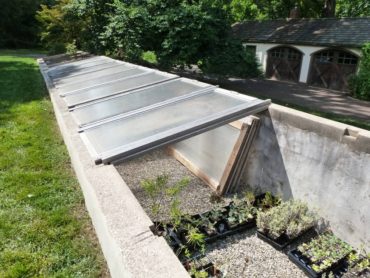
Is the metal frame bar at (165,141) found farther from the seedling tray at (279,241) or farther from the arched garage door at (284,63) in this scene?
the arched garage door at (284,63)

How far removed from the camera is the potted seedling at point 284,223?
140 inches

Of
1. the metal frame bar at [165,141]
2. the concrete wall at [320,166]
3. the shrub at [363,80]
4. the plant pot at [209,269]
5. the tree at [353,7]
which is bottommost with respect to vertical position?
the shrub at [363,80]

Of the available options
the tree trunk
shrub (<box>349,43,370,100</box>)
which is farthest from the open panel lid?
the tree trunk

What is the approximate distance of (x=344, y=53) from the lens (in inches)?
615

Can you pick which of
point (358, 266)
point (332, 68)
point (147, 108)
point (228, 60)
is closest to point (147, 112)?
point (147, 108)

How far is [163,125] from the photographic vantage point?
3.56 m

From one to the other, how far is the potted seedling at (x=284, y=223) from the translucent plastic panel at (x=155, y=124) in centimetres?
135

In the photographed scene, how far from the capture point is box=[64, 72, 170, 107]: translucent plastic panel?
17.1 feet

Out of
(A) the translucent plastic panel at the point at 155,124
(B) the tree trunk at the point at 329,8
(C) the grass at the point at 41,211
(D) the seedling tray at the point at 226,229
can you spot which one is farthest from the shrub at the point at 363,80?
(C) the grass at the point at 41,211

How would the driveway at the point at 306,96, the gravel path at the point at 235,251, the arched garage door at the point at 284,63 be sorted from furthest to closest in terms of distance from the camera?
the arched garage door at the point at 284,63 < the driveway at the point at 306,96 < the gravel path at the point at 235,251

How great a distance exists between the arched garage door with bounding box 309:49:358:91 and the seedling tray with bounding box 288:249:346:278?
14391 millimetres

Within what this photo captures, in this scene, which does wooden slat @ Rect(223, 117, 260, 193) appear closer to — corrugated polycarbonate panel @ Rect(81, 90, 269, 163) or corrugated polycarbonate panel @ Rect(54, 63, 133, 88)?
corrugated polycarbonate panel @ Rect(81, 90, 269, 163)

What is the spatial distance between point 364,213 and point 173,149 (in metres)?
3.54

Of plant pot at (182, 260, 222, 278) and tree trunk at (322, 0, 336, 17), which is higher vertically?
tree trunk at (322, 0, 336, 17)
